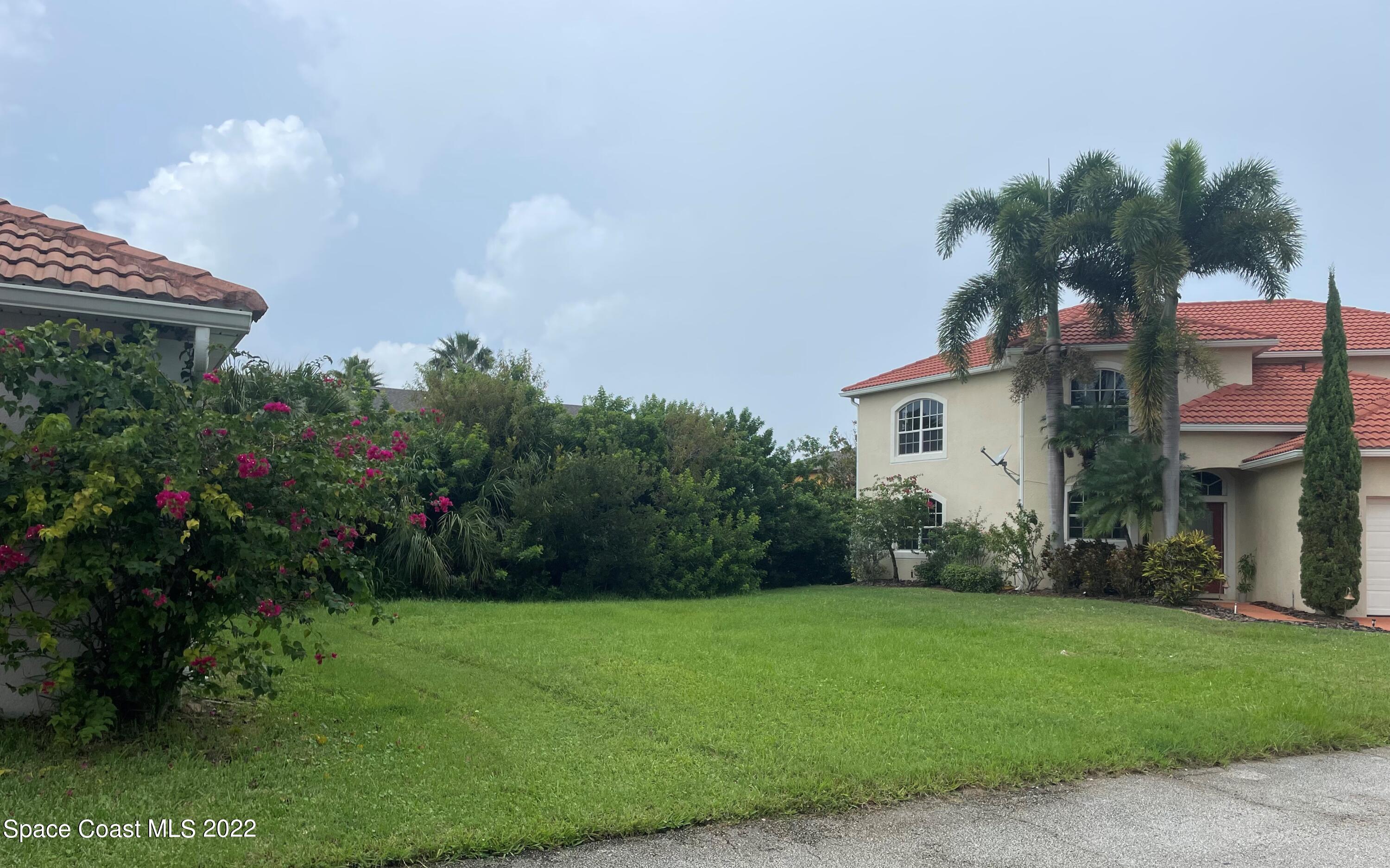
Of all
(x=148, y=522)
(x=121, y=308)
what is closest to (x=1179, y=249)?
(x=121, y=308)

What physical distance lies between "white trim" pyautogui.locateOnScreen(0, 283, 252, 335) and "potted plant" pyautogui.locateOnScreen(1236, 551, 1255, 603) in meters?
18.3

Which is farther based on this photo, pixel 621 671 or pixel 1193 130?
pixel 1193 130

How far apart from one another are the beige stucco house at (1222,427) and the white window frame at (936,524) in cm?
6

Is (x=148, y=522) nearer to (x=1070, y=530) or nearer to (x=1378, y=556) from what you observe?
(x=1378, y=556)

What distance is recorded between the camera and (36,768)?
5.62 meters

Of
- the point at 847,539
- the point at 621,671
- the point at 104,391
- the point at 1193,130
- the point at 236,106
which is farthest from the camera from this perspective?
the point at 847,539

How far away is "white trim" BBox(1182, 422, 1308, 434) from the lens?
18031 mm

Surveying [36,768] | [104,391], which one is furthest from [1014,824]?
[104,391]

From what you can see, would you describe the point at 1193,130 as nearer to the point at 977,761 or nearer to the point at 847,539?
the point at 847,539

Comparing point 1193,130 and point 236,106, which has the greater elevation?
point 1193,130

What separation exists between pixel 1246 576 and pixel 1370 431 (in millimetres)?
3646

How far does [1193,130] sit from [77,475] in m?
19.1

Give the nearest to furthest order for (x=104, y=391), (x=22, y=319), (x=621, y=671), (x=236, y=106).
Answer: (x=104, y=391) < (x=22, y=319) < (x=621, y=671) < (x=236, y=106)

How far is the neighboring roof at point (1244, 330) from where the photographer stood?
2012 centimetres
